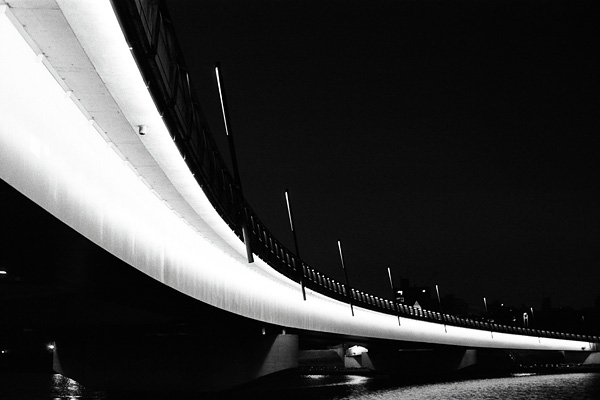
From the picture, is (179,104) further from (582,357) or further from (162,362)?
(582,357)

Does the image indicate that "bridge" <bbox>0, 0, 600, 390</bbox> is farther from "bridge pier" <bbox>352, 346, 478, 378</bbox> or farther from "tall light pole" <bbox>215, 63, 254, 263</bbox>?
"bridge pier" <bbox>352, 346, 478, 378</bbox>

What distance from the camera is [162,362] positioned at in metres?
47.0

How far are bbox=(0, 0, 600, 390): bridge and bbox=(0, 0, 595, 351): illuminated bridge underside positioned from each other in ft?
0.13

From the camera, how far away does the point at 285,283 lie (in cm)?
4828

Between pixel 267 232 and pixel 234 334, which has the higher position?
pixel 267 232

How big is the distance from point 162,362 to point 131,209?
29.1 m

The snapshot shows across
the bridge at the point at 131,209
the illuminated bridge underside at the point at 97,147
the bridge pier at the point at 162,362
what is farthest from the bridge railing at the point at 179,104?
the bridge pier at the point at 162,362

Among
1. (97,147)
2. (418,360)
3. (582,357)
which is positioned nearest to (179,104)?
(97,147)

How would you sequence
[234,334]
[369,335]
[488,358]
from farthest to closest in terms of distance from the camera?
[488,358] → [369,335] → [234,334]

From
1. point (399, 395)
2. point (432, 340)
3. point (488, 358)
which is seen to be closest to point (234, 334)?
point (399, 395)

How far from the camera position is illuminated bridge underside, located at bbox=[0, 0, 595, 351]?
11492 millimetres

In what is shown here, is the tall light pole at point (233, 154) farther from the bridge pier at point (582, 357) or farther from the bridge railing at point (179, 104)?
the bridge pier at point (582, 357)

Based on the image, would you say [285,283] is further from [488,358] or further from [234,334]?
[488,358]

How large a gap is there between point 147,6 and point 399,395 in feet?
151
